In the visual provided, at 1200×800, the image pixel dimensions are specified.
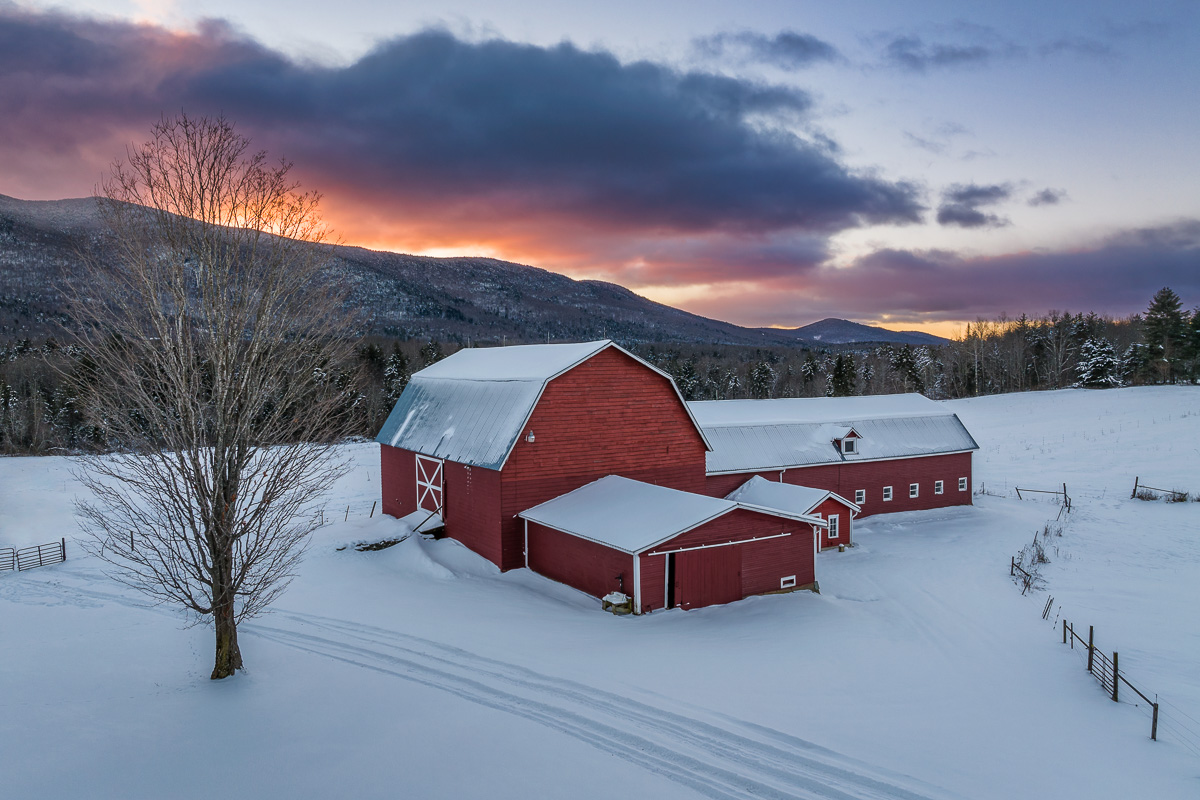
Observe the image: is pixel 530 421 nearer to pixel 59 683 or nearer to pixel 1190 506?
pixel 59 683

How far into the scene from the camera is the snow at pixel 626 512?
1781 centimetres

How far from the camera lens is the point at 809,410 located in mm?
34812

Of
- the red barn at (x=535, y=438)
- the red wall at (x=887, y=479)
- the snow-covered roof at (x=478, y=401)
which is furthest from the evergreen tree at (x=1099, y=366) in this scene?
the snow-covered roof at (x=478, y=401)

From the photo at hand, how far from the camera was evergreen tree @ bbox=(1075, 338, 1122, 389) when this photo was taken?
72438 mm

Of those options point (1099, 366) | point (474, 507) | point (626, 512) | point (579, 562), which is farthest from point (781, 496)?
point (1099, 366)

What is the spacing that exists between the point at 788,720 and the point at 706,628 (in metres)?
5.03

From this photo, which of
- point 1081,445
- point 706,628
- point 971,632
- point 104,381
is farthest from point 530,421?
point 1081,445

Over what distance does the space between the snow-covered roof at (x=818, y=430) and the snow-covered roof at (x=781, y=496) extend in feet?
3.51

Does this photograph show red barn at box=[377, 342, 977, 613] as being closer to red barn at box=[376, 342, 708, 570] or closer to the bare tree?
red barn at box=[376, 342, 708, 570]

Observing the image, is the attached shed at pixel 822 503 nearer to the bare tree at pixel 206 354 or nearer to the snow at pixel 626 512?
the snow at pixel 626 512

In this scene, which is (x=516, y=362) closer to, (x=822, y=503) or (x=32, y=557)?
(x=822, y=503)

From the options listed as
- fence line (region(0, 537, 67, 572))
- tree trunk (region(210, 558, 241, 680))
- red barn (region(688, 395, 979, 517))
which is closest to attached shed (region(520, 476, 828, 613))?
red barn (region(688, 395, 979, 517))

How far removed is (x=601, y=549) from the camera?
730 inches

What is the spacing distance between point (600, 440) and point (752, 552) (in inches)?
253
